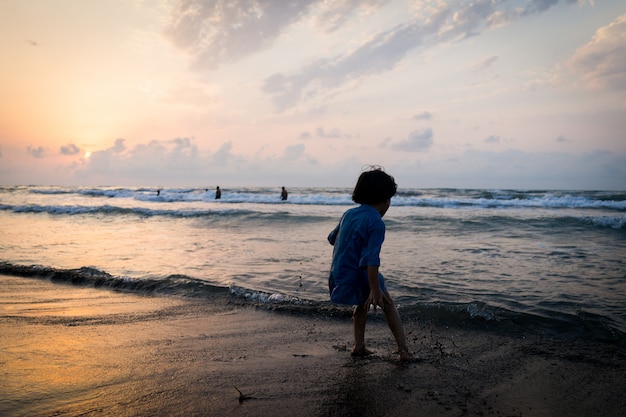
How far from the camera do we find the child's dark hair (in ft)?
10.0

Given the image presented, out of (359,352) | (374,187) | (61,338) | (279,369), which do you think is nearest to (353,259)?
(374,187)

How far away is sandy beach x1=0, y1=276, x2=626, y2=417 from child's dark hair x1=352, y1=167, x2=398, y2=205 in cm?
130

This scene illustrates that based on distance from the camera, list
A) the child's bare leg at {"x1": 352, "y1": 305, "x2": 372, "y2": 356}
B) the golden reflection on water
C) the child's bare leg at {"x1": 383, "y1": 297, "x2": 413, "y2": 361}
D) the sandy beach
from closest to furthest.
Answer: the sandy beach → the golden reflection on water → the child's bare leg at {"x1": 383, "y1": 297, "x2": 413, "y2": 361} → the child's bare leg at {"x1": 352, "y1": 305, "x2": 372, "y2": 356}

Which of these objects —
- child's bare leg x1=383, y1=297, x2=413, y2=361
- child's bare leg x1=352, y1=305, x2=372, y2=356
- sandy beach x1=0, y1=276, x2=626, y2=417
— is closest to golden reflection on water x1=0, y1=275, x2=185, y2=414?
sandy beach x1=0, y1=276, x2=626, y2=417

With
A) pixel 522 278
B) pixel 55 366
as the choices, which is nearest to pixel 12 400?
pixel 55 366

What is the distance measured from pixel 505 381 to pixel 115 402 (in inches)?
102

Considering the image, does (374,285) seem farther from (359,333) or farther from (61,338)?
(61,338)

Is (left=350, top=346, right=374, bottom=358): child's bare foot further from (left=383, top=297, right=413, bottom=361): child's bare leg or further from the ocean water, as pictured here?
the ocean water

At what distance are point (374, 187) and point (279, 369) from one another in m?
1.56

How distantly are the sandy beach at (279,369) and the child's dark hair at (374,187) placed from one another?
130cm

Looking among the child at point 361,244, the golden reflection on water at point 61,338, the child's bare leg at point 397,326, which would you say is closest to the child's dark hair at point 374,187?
the child at point 361,244

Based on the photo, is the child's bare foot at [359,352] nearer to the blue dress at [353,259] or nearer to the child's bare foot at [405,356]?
the child's bare foot at [405,356]

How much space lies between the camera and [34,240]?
10.6 meters

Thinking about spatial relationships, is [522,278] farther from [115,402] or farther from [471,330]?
[115,402]
